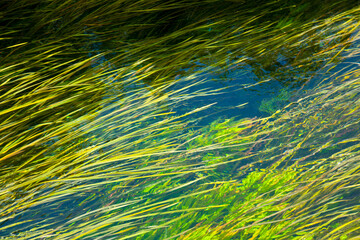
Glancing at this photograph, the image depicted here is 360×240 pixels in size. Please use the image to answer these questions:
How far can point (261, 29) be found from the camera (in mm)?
1781

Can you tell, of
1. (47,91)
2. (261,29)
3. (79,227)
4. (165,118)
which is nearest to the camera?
(79,227)

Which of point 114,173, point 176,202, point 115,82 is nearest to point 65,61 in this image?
point 115,82

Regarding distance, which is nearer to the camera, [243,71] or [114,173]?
[114,173]

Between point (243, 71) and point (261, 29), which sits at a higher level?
point (261, 29)

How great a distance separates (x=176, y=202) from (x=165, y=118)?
0.50 metres

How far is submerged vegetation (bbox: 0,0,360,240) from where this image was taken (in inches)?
43.5

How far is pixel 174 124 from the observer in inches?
57.3

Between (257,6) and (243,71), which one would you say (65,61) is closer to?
(243,71)

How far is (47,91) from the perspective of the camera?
5.20 feet

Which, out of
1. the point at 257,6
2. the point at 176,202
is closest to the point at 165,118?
the point at 176,202

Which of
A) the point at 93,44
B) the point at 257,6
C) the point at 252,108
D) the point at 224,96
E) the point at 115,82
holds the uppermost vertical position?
the point at 93,44

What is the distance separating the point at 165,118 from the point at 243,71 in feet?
2.02

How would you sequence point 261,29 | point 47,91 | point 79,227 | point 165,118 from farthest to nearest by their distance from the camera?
point 261,29 → point 47,91 → point 165,118 → point 79,227

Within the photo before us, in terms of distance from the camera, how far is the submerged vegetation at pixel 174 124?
1.11 m
